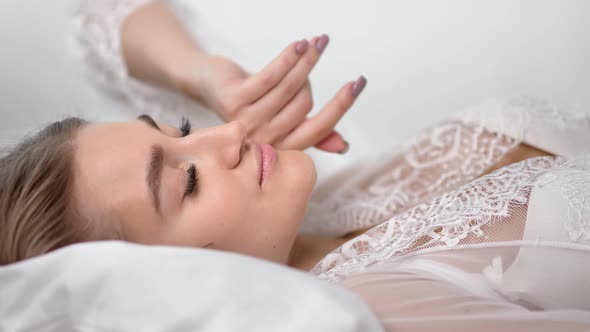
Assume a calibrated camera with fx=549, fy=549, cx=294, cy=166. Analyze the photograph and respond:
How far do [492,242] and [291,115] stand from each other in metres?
0.51

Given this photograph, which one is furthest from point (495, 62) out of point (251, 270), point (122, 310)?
point (122, 310)

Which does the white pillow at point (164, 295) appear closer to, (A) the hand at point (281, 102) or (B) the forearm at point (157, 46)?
(A) the hand at point (281, 102)

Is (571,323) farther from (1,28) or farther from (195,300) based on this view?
(1,28)

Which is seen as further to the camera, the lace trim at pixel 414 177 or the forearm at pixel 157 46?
the forearm at pixel 157 46

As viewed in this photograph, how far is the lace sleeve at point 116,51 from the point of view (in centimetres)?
147

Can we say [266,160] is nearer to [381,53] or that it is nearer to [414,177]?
[414,177]

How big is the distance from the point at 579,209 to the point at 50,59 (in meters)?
1.44

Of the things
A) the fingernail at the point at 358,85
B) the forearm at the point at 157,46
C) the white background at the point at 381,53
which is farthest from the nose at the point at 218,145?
the white background at the point at 381,53

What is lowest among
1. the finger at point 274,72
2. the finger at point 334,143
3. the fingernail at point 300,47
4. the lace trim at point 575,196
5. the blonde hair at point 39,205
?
the blonde hair at point 39,205

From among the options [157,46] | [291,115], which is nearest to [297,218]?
[291,115]

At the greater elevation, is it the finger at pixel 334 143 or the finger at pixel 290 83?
the finger at pixel 290 83

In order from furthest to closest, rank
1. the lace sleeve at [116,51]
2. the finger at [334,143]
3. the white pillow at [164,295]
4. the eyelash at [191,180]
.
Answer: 1. the lace sleeve at [116,51]
2. the finger at [334,143]
3. the eyelash at [191,180]
4. the white pillow at [164,295]

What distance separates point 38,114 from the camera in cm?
150

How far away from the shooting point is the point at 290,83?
3.67ft
